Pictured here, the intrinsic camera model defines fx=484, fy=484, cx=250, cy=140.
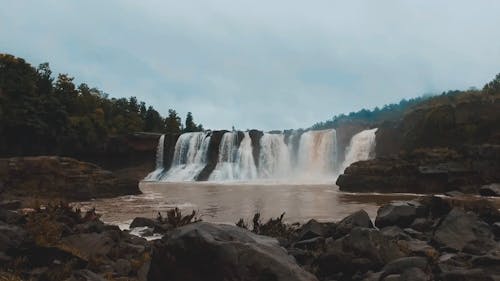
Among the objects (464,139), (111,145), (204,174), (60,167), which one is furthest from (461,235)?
(111,145)

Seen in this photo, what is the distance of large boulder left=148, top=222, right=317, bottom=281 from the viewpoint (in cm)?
607

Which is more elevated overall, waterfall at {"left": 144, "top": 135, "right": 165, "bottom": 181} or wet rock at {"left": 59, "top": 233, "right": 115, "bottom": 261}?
waterfall at {"left": 144, "top": 135, "right": 165, "bottom": 181}

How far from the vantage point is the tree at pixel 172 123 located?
92250 mm

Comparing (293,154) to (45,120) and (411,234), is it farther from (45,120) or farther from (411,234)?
(411,234)

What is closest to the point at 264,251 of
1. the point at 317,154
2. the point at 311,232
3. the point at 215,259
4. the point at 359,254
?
the point at 215,259

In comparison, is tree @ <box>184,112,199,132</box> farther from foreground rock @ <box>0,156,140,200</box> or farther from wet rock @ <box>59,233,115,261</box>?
wet rock @ <box>59,233,115,261</box>

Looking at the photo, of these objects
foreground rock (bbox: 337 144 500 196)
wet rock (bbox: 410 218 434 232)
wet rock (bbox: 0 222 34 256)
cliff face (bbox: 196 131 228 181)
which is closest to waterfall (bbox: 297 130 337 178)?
cliff face (bbox: 196 131 228 181)

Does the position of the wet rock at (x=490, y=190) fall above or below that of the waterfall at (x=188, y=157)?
below

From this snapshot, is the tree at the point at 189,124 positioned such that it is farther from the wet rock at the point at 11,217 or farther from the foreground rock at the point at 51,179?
the wet rock at the point at 11,217

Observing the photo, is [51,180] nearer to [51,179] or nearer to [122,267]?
[51,179]

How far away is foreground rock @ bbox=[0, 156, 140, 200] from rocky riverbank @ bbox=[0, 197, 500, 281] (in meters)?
16.0

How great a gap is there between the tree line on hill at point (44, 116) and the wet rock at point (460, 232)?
5600 centimetres

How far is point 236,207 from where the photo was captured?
22594 millimetres

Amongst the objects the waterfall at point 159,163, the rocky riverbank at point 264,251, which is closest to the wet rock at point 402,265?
the rocky riverbank at point 264,251
